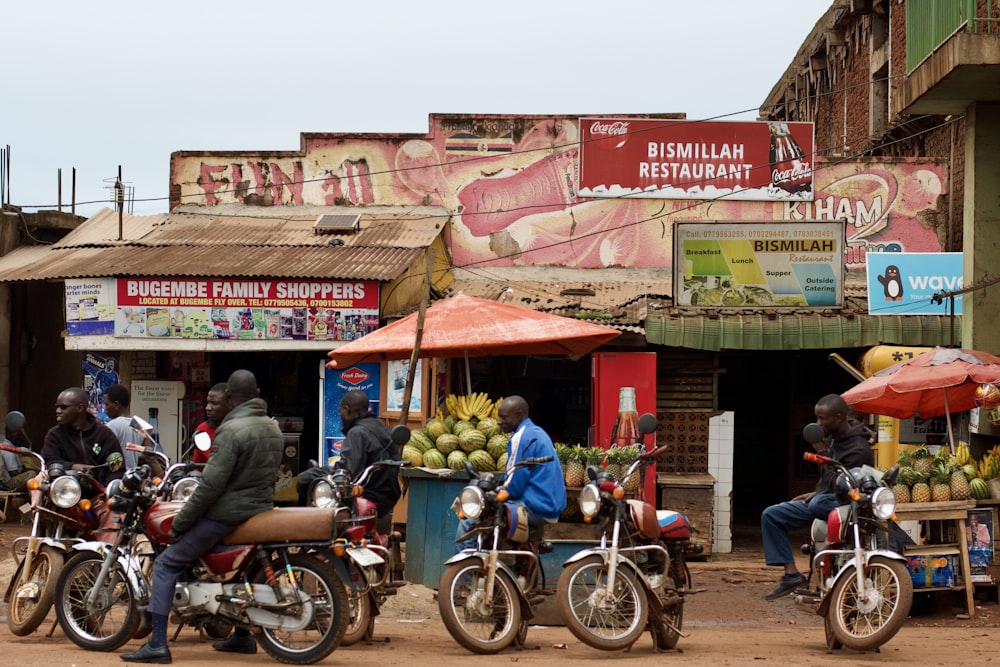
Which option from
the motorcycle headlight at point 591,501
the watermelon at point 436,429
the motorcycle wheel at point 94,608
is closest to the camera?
the motorcycle wheel at point 94,608

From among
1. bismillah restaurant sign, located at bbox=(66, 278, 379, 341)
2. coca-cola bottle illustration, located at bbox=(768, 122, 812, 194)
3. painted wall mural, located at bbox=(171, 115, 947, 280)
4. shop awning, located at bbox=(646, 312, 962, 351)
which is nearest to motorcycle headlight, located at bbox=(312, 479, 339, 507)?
shop awning, located at bbox=(646, 312, 962, 351)

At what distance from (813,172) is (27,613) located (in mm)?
13581

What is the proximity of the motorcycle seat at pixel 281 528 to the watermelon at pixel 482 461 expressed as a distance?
3.97m

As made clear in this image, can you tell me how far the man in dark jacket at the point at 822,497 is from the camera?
8.77 meters

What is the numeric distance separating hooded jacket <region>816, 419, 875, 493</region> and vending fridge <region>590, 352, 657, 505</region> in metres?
5.75

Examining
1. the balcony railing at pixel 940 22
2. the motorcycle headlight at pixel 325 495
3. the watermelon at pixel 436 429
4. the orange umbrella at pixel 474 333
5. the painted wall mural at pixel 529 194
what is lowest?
the motorcycle headlight at pixel 325 495

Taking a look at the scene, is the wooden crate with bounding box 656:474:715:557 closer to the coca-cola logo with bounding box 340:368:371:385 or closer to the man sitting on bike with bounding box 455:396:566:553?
the coca-cola logo with bounding box 340:368:371:385

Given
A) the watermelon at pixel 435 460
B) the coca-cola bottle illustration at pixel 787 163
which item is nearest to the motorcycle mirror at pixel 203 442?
the watermelon at pixel 435 460

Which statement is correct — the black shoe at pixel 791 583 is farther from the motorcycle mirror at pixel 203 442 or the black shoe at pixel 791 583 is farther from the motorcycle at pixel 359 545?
the motorcycle mirror at pixel 203 442

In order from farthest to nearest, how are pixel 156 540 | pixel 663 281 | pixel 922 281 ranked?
pixel 663 281
pixel 922 281
pixel 156 540

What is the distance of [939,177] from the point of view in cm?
1870

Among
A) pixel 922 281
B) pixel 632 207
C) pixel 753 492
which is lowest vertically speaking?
pixel 753 492

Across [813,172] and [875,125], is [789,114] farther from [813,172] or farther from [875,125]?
[813,172]

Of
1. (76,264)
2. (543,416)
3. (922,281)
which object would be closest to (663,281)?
(543,416)
